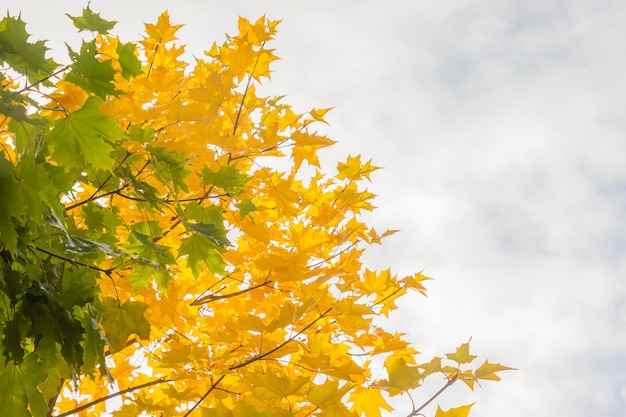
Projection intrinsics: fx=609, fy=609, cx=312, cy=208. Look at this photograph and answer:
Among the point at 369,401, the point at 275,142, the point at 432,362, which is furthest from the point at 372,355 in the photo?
the point at 275,142

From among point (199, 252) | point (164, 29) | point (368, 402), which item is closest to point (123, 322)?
point (199, 252)

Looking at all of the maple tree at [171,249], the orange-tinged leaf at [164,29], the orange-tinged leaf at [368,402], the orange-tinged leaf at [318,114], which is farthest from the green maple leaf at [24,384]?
the orange-tinged leaf at [164,29]

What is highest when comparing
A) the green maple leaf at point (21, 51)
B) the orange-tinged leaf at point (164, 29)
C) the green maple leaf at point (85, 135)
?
the orange-tinged leaf at point (164, 29)

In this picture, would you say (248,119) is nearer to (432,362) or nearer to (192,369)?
(192,369)

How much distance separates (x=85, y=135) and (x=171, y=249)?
130cm

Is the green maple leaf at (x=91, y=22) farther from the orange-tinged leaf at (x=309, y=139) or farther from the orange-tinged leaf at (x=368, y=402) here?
the orange-tinged leaf at (x=368, y=402)

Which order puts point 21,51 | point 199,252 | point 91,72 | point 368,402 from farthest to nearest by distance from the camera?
point 368,402, point 199,252, point 91,72, point 21,51

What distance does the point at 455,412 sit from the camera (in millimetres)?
2174

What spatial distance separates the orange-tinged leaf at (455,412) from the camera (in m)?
2.16

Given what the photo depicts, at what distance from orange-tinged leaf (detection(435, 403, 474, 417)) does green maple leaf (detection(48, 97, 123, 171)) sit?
1.43 metres

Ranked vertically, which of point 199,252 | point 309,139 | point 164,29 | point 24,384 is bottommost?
point 24,384

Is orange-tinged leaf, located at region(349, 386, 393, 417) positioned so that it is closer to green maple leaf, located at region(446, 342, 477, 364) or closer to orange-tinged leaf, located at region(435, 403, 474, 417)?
green maple leaf, located at region(446, 342, 477, 364)

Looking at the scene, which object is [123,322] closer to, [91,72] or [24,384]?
[24,384]

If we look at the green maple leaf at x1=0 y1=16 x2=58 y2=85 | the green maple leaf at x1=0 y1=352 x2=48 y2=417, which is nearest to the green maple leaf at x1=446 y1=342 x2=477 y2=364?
the green maple leaf at x1=0 y1=352 x2=48 y2=417
